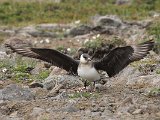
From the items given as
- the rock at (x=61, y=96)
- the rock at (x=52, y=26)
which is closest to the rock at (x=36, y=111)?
the rock at (x=61, y=96)

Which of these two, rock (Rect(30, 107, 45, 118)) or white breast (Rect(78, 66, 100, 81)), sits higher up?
white breast (Rect(78, 66, 100, 81))

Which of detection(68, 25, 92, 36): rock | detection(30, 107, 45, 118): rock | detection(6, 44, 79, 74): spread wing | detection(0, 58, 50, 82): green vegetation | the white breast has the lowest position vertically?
detection(30, 107, 45, 118): rock

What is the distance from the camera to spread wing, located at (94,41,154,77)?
1236 centimetres

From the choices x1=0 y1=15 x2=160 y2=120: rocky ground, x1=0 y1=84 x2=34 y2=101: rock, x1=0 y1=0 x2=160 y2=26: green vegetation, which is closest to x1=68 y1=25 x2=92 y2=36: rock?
x1=0 y1=0 x2=160 y2=26: green vegetation

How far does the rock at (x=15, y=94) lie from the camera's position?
40.2 ft

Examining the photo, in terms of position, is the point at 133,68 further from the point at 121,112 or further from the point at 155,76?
the point at 121,112

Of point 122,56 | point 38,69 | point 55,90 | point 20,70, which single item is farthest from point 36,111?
point 38,69

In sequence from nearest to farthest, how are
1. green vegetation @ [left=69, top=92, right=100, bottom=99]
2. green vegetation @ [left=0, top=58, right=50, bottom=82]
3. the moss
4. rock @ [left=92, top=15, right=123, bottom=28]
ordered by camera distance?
the moss, green vegetation @ [left=69, top=92, right=100, bottom=99], green vegetation @ [left=0, top=58, right=50, bottom=82], rock @ [left=92, top=15, right=123, bottom=28]

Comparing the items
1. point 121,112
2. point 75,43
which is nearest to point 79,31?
point 75,43

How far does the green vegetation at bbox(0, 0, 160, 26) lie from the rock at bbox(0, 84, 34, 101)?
15.4 m

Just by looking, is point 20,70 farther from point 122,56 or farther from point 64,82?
point 122,56

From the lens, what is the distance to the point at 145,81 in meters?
13.4

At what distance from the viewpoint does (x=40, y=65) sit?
55.7 ft

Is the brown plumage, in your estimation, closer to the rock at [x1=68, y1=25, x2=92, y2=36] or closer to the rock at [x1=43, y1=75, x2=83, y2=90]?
the rock at [x1=43, y1=75, x2=83, y2=90]
